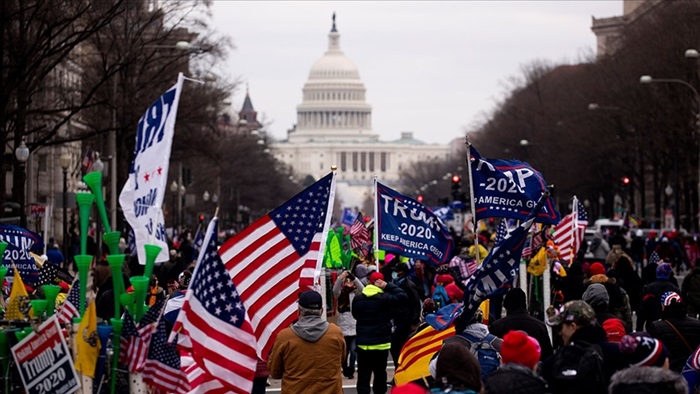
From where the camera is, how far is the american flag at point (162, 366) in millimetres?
11023

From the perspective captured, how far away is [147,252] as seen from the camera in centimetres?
1109

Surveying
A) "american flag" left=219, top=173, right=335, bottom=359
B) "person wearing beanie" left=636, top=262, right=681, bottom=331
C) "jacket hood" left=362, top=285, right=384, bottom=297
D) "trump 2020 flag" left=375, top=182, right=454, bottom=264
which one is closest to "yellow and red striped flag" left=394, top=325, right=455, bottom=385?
"american flag" left=219, top=173, right=335, bottom=359

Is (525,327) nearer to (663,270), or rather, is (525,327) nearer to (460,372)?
(460,372)

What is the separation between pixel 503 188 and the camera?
693 inches

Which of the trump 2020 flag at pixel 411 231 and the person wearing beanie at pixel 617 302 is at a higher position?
the trump 2020 flag at pixel 411 231

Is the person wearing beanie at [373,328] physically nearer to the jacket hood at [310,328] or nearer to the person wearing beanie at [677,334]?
the person wearing beanie at [677,334]

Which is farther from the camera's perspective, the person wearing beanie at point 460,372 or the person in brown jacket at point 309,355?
the person in brown jacket at point 309,355

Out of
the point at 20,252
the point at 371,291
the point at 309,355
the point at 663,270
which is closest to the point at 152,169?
the point at 309,355

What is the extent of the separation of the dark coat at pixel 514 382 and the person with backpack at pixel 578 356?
37.2 inches

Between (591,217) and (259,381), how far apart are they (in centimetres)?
8924

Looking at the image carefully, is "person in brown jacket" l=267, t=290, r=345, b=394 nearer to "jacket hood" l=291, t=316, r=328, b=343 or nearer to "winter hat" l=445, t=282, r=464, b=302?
"jacket hood" l=291, t=316, r=328, b=343

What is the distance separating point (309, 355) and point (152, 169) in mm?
1738

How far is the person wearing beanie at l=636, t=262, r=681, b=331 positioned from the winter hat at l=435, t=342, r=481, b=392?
9.00 m

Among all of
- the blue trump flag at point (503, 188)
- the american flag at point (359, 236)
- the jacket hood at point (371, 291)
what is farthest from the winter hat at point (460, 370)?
the american flag at point (359, 236)
